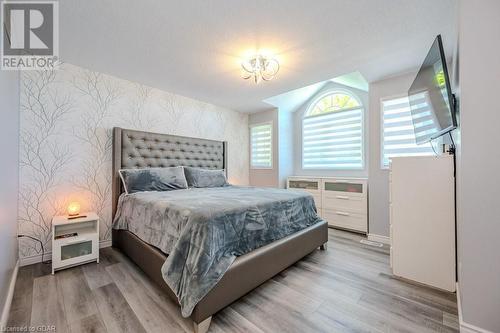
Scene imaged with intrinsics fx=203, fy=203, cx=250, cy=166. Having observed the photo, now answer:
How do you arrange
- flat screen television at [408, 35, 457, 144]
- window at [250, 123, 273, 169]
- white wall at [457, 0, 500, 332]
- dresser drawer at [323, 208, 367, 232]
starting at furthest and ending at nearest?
window at [250, 123, 273, 169] → dresser drawer at [323, 208, 367, 232] → flat screen television at [408, 35, 457, 144] → white wall at [457, 0, 500, 332]

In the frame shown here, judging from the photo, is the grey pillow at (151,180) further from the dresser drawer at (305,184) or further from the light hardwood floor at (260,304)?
the dresser drawer at (305,184)

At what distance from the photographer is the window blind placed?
12.1ft

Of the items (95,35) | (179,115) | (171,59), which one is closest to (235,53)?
(171,59)

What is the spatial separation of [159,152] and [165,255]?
1883 mm

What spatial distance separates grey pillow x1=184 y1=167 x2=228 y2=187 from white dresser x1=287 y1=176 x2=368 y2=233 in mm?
1706

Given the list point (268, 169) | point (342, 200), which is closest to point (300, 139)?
point (268, 169)

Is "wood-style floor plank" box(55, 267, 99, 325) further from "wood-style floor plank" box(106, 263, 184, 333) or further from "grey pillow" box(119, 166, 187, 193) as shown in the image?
"grey pillow" box(119, 166, 187, 193)

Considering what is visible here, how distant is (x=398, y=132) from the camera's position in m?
2.82

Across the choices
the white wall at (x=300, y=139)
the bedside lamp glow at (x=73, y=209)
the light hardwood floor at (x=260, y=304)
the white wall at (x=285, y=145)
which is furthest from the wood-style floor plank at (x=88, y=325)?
the white wall at (x=300, y=139)

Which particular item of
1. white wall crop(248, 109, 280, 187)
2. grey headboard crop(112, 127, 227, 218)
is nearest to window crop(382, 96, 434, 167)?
white wall crop(248, 109, 280, 187)

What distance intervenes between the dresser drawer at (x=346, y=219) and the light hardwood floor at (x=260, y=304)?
1.15m

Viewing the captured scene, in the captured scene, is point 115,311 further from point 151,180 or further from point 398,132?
point 398,132

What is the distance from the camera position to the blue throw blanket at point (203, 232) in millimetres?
1297

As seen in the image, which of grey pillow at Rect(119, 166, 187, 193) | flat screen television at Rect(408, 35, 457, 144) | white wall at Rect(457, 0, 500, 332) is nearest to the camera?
white wall at Rect(457, 0, 500, 332)
